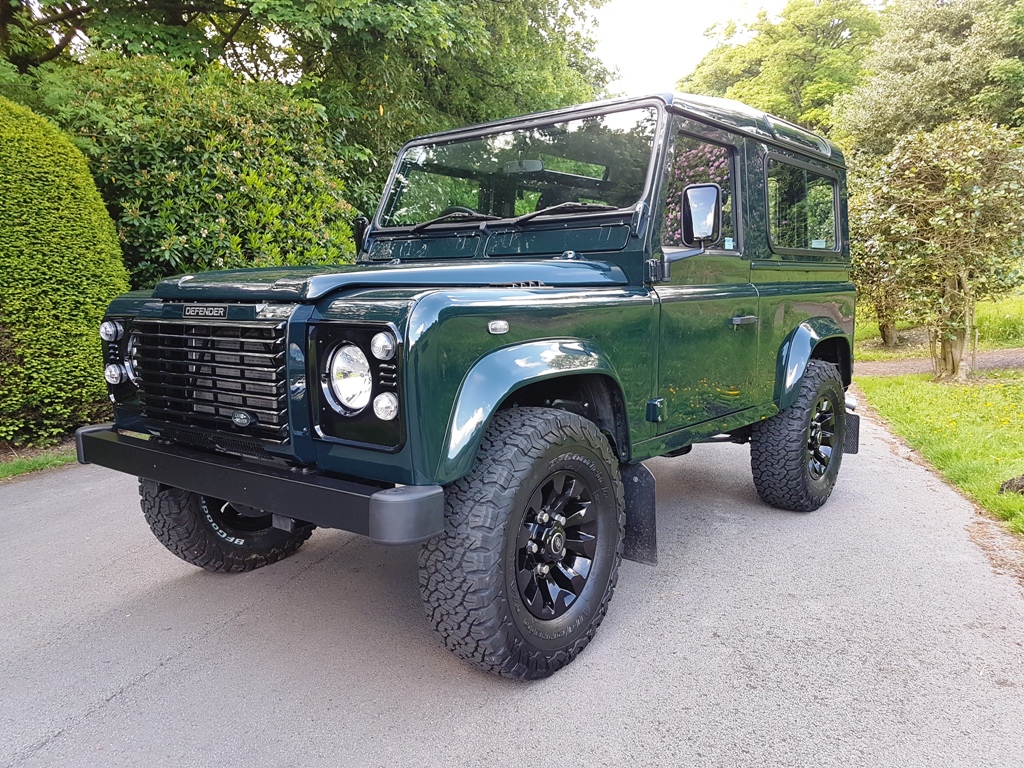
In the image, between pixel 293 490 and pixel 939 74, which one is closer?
pixel 293 490

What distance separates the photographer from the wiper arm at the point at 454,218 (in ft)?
A: 11.5

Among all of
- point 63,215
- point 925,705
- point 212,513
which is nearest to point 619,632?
point 925,705

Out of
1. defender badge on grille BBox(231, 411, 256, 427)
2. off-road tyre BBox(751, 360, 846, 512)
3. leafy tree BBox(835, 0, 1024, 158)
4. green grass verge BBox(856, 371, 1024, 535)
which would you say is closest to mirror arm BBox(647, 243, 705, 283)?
off-road tyre BBox(751, 360, 846, 512)

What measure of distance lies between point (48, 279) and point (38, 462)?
1.38 m

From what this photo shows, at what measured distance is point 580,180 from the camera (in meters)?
3.37

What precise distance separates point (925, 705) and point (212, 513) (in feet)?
9.66

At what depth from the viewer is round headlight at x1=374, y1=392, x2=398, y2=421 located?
2.12 metres

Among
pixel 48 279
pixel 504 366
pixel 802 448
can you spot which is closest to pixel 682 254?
pixel 504 366

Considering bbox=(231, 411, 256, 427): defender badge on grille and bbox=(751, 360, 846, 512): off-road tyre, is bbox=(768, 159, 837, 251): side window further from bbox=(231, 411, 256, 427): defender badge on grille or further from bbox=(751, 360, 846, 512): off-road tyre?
bbox=(231, 411, 256, 427): defender badge on grille

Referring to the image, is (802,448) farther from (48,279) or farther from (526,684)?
(48,279)

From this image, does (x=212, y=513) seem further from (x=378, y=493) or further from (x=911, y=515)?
(x=911, y=515)

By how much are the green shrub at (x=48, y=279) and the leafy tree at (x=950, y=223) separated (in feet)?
28.1

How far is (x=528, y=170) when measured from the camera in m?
3.58

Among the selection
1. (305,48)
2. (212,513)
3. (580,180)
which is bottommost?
(212,513)
